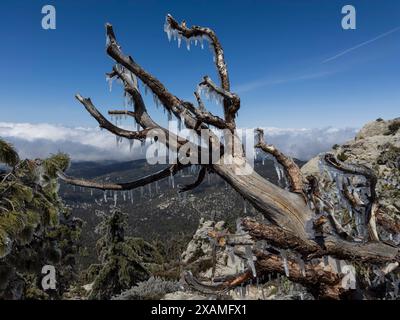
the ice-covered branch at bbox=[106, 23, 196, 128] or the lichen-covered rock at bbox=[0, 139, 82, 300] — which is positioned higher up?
the ice-covered branch at bbox=[106, 23, 196, 128]

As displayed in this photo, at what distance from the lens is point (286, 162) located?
24.2 ft

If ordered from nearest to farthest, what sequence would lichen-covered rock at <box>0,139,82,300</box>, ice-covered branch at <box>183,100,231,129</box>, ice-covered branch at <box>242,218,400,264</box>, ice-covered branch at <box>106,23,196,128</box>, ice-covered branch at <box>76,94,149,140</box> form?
ice-covered branch at <box>242,218,400,264</box>
ice-covered branch at <box>183,100,231,129</box>
ice-covered branch at <box>106,23,196,128</box>
ice-covered branch at <box>76,94,149,140</box>
lichen-covered rock at <box>0,139,82,300</box>

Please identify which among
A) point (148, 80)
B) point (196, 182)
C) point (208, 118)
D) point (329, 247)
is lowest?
point (329, 247)

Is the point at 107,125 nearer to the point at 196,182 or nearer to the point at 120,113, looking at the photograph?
the point at 120,113

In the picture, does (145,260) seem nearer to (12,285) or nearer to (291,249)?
(12,285)

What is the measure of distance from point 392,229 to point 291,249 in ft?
10.3

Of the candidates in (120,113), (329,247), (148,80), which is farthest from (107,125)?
(329,247)

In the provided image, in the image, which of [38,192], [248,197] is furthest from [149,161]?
[38,192]

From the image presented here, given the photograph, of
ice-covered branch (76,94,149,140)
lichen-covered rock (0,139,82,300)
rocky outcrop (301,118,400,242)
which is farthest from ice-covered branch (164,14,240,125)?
rocky outcrop (301,118,400,242)

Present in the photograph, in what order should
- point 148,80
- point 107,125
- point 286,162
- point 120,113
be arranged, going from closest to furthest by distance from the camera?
point 148,80 → point 107,125 → point 286,162 → point 120,113

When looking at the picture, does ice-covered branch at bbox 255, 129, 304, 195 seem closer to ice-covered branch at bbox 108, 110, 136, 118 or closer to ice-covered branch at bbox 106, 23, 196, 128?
ice-covered branch at bbox 106, 23, 196, 128

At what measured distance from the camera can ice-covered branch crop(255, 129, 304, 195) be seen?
7.24m

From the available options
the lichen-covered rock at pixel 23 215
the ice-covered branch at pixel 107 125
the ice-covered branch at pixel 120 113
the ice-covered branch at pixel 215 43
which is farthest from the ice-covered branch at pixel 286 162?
the lichen-covered rock at pixel 23 215

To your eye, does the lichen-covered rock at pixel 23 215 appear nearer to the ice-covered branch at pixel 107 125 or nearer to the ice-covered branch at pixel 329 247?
the ice-covered branch at pixel 107 125
